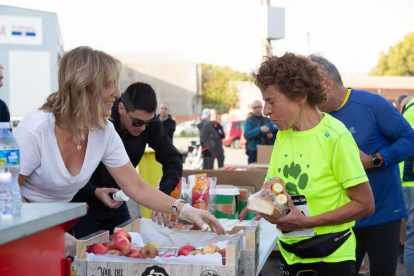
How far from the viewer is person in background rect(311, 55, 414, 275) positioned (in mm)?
2529

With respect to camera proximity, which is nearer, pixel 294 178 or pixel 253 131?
pixel 294 178

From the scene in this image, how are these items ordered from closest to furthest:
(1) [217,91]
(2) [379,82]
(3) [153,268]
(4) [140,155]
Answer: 1. (3) [153,268]
2. (4) [140,155]
3. (2) [379,82]
4. (1) [217,91]

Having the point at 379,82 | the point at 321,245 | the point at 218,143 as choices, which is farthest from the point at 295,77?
the point at 379,82

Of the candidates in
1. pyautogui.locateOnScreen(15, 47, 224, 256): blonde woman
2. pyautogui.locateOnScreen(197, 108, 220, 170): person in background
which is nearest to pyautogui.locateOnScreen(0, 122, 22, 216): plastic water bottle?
pyautogui.locateOnScreen(15, 47, 224, 256): blonde woman

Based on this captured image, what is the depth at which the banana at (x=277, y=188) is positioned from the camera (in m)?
1.86

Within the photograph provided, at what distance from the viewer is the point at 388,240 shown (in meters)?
2.51

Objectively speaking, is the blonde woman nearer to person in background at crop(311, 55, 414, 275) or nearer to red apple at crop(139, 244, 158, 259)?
red apple at crop(139, 244, 158, 259)

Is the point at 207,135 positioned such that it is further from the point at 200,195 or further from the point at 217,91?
the point at 217,91

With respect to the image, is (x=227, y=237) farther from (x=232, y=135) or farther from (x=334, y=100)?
(x=232, y=135)

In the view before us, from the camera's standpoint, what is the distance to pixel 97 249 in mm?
1868

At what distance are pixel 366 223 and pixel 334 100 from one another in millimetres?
805

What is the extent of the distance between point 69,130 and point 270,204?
41.0 inches

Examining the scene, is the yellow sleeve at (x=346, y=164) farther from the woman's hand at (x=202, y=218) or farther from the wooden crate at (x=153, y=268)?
the woman's hand at (x=202, y=218)

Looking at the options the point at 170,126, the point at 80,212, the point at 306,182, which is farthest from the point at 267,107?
the point at 170,126
